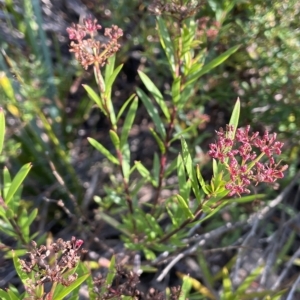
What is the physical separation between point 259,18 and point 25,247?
42.4 inches

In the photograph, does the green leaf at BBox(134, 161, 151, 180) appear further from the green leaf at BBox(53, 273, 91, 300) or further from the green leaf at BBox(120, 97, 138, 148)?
the green leaf at BBox(53, 273, 91, 300)

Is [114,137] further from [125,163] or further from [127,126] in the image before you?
[125,163]

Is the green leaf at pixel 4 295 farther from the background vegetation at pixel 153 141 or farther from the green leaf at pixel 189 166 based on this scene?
the green leaf at pixel 189 166

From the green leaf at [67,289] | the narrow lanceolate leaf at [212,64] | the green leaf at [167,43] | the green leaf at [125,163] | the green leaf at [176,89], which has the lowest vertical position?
the green leaf at [67,289]

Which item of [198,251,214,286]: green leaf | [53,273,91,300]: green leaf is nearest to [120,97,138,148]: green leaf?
[53,273,91,300]: green leaf

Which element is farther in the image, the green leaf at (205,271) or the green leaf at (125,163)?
the green leaf at (205,271)

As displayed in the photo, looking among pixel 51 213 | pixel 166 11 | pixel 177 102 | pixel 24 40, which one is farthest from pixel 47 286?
pixel 24 40

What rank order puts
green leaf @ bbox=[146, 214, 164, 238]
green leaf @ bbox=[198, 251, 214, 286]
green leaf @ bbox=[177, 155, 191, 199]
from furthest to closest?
green leaf @ bbox=[198, 251, 214, 286], green leaf @ bbox=[146, 214, 164, 238], green leaf @ bbox=[177, 155, 191, 199]

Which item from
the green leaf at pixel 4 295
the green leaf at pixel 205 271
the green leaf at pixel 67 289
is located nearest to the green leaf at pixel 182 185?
the green leaf at pixel 67 289

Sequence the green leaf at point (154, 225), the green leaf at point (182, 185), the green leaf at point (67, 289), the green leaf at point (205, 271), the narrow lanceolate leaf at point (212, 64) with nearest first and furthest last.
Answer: the green leaf at point (67, 289) → the green leaf at point (182, 185) → the narrow lanceolate leaf at point (212, 64) → the green leaf at point (154, 225) → the green leaf at point (205, 271)

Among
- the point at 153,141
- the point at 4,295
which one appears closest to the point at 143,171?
the point at 4,295

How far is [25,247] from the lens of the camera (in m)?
1.28

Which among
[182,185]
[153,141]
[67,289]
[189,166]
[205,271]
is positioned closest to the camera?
[67,289]

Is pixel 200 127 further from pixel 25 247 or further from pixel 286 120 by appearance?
pixel 25 247
